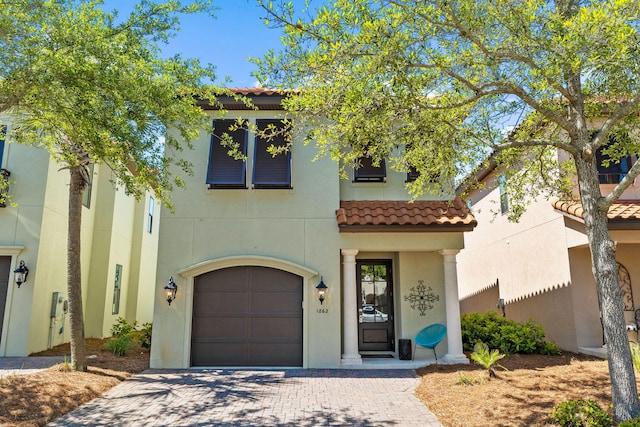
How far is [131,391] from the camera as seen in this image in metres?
8.30

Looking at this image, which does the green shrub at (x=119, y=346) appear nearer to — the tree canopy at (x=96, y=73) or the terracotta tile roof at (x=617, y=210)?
the tree canopy at (x=96, y=73)

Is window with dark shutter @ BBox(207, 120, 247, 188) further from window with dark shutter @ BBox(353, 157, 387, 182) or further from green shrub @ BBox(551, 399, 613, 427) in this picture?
green shrub @ BBox(551, 399, 613, 427)

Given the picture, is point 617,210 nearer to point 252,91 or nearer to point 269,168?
point 269,168

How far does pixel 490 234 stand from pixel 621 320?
38.6ft

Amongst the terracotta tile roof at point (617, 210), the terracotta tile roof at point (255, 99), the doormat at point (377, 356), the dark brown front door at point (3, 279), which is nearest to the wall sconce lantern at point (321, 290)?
the doormat at point (377, 356)

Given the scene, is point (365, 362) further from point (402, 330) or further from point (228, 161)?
point (228, 161)

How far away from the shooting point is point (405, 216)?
10.6 m

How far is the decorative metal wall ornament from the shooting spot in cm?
1148

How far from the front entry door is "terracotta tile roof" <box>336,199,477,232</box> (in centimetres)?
205

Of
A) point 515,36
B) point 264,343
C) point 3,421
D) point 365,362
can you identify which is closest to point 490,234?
point 365,362

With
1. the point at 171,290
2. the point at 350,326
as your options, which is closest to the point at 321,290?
the point at 350,326

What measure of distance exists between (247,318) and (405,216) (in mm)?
4842

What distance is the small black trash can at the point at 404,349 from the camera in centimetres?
1099

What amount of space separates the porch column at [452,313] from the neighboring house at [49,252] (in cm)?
1116
